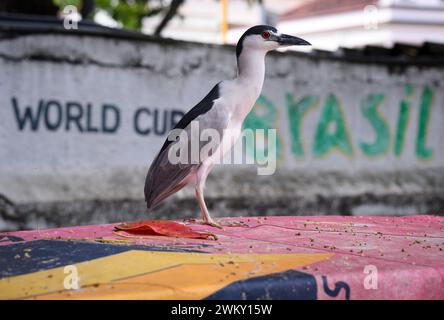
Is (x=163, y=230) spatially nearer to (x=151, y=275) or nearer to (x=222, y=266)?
(x=222, y=266)

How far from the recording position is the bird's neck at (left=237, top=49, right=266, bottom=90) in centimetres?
358

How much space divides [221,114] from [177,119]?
142 inches

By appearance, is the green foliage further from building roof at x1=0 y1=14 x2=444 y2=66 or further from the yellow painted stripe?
the yellow painted stripe

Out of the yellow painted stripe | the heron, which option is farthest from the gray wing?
the yellow painted stripe

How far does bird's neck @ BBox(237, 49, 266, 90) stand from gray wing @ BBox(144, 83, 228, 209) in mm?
199

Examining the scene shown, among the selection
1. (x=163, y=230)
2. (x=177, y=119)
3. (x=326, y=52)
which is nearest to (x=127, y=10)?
(x=326, y=52)

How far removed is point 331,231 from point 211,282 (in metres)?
1.41

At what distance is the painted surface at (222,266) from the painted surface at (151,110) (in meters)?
3.41

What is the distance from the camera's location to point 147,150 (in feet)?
22.9

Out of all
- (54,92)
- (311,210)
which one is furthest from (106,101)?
(311,210)

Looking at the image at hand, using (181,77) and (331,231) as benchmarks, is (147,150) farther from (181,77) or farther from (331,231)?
(331,231)

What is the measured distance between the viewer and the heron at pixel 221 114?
3.58m

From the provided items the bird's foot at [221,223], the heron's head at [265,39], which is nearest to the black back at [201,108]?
the heron's head at [265,39]

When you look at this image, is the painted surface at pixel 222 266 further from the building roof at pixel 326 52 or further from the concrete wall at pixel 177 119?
the building roof at pixel 326 52
